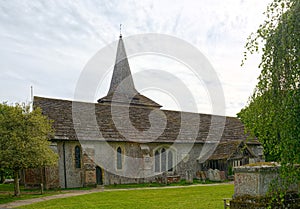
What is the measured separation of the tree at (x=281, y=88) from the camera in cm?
605

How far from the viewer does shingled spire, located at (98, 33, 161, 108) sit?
47031mm

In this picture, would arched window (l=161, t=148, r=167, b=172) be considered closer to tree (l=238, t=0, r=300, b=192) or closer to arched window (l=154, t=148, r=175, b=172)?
arched window (l=154, t=148, r=175, b=172)

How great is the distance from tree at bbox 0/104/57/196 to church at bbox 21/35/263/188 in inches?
182

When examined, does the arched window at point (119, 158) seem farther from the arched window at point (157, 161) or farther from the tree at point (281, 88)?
the tree at point (281, 88)

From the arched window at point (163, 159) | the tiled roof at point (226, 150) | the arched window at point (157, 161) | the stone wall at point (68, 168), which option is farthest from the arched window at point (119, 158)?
the tiled roof at point (226, 150)

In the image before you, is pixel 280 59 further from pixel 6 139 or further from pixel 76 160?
pixel 76 160

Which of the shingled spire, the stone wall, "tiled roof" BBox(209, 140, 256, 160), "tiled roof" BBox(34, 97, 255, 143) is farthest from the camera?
the shingled spire

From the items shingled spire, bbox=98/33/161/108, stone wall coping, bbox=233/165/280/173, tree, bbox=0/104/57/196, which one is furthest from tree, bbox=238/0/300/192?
shingled spire, bbox=98/33/161/108

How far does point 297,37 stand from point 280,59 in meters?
0.50

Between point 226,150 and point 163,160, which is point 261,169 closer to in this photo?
point 163,160

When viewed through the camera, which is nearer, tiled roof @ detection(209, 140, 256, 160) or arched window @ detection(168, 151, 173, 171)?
tiled roof @ detection(209, 140, 256, 160)

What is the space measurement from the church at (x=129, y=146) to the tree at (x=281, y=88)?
1865 cm

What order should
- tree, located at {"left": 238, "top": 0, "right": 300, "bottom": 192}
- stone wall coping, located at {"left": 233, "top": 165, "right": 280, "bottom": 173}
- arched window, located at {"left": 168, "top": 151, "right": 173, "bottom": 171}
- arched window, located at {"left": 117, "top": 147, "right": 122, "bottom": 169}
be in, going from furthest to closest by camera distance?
1. arched window, located at {"left": 168, "top": 151, "right": 173, "bottom": 171}
2. arched window, located at {"left": 117, "top": 147, "right": 122, "bottom": 169}
3. stone wall coping, located at {"left": 233, "top": 165, "right": 280, "bottom": 173}
4. tree, located at {"left": 238, "top": 0, "right": 300, "bottom": 192}

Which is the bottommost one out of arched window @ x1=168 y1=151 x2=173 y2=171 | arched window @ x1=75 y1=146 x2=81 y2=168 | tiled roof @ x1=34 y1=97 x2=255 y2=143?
arched window @ x1=168 y1=151 x2=173 y2=171
